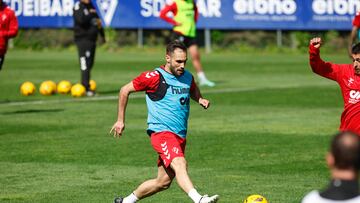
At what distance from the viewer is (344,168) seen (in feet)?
18.2

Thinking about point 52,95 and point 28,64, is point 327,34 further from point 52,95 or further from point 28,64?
point 52,95

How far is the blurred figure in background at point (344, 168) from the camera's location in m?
5.53

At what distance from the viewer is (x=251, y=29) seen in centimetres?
4053

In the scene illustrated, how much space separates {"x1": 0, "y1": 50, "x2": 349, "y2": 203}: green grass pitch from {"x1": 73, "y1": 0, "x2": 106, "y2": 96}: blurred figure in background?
69 centimetres

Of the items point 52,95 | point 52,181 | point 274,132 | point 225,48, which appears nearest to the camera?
point 52,181

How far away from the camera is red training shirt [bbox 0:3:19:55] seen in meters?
19.6

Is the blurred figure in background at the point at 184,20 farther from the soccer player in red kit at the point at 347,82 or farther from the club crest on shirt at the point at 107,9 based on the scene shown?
the soccer player in red kit at the point at 347,82

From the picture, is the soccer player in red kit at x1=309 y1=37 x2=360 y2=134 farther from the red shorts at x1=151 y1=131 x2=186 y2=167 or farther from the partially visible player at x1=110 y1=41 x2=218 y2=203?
the red shorts at x1=151 y1=131 x2=186 y2=167

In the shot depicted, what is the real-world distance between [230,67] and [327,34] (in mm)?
7416

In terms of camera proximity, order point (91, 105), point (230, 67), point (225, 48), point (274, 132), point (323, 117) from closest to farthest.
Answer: point (274, 132) < point (323, 117) < point (91, 105) < point (230, 67) < point (225, 48)

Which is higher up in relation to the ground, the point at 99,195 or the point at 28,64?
the point at 99,195

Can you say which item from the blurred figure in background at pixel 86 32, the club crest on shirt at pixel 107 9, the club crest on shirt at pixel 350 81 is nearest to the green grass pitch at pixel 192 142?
the blurred figure in background at pixel 86 32

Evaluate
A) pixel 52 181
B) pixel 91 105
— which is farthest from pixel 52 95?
pixel 52 181

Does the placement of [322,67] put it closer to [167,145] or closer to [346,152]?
[167,145]
